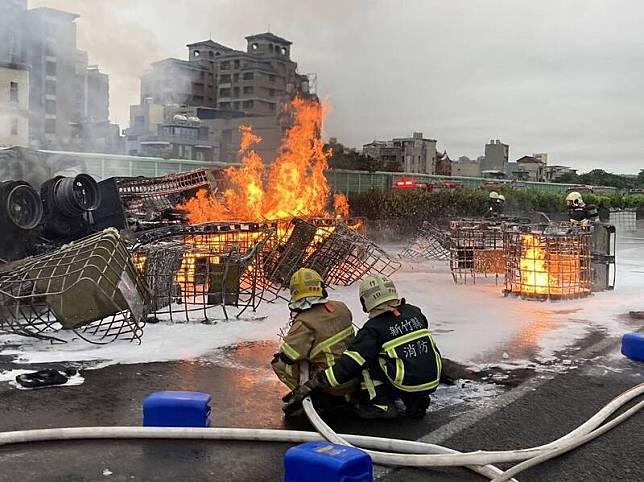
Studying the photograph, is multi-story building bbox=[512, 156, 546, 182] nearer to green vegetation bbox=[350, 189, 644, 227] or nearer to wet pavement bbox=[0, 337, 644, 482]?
green vegetation bbox=[350, 189, 644, 227]

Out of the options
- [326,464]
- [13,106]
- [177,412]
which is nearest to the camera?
[326,464]

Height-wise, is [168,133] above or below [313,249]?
above

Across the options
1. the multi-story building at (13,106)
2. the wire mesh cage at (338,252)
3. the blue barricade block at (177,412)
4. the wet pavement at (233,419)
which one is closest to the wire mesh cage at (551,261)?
the wire mesh cage at (338,252)

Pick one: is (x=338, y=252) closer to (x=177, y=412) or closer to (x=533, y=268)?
(x=533, y=268)

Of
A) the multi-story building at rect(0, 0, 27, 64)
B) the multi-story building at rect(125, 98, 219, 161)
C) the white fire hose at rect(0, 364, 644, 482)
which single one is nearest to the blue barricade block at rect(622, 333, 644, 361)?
the white fire hose at rect(0, 364, 644, 482)

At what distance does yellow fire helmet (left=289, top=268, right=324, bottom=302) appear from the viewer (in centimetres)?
575

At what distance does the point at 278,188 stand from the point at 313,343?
10743 mm

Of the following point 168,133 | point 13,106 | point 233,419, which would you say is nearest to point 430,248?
point 13,106

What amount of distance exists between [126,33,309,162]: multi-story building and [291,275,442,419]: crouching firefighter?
1441 centimetres

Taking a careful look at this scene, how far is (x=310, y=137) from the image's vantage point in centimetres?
1791

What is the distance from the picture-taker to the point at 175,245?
10.1 metres

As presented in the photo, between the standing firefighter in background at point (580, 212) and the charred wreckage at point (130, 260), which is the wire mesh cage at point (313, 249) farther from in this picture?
the standing firefighter in background at point (580, 212)

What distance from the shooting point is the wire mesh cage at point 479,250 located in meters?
14.0

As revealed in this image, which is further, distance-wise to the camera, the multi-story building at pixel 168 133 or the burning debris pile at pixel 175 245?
the multi-story building at pixel 168 133
